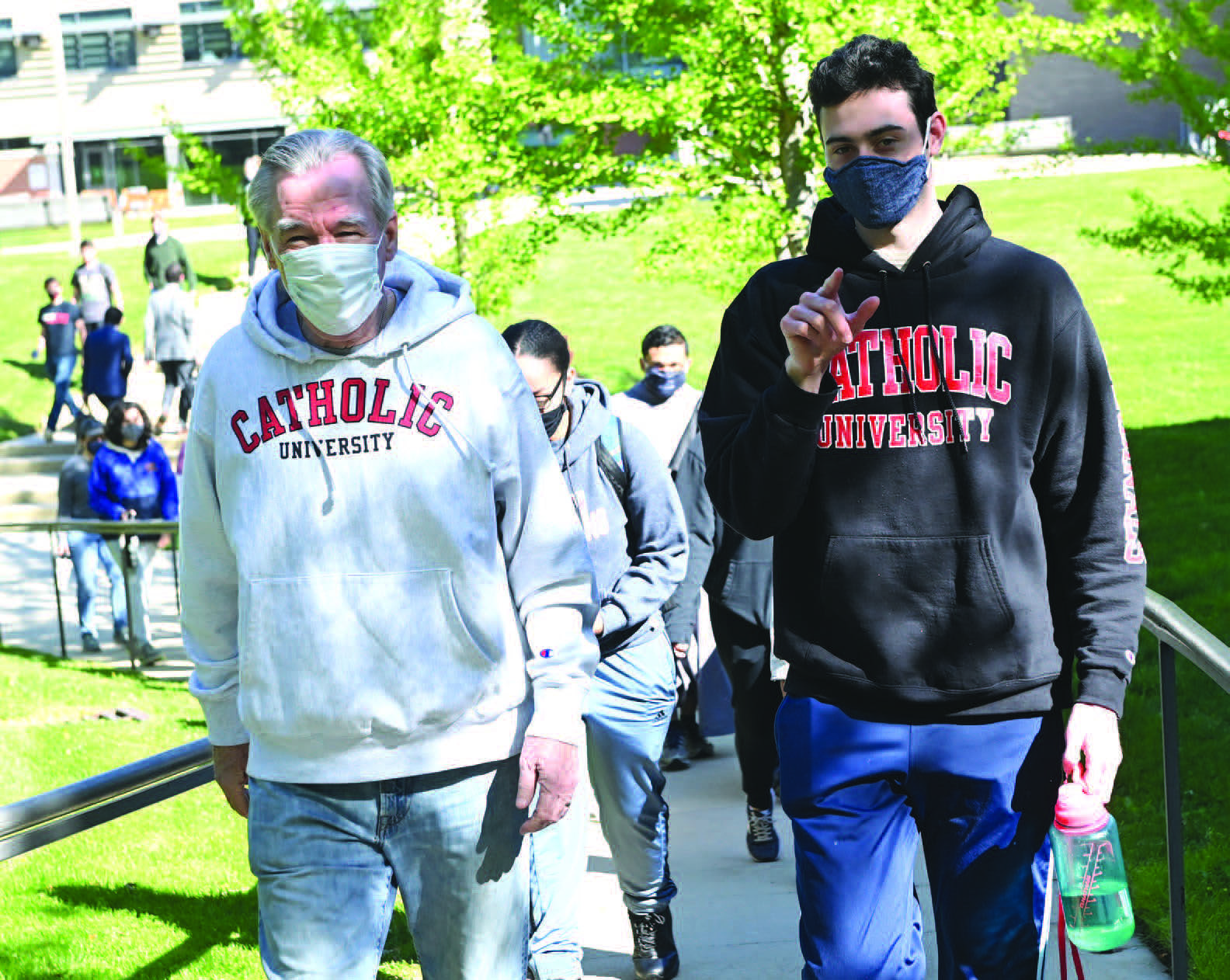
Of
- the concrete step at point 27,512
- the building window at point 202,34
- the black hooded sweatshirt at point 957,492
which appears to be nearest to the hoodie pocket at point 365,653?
the black hooded sweatshirt at point 957,492

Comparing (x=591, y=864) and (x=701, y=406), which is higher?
(x=701, y=406)

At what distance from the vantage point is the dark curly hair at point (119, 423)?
423 inches

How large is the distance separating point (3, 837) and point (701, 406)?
156cm

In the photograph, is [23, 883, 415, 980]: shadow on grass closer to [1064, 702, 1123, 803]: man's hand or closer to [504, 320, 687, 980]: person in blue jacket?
[504, 320, 687, 980]: person in blue jacket

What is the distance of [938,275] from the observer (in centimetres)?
260

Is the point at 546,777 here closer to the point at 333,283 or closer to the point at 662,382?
the point at 333,283

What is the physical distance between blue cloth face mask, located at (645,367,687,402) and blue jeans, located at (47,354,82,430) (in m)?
13.4

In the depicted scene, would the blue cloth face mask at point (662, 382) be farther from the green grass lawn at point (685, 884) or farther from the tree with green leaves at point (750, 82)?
the tree with green leaves at point (750, 82)

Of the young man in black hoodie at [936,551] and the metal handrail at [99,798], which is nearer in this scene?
the young man in black hoodie at [936,551]

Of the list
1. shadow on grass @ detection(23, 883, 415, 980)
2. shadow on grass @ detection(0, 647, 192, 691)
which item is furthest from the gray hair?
shadow on grass @ detection(0, 647, 192, 691)

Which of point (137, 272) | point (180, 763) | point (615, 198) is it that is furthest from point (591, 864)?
point (137, 272)

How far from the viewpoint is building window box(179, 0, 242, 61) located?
171ft

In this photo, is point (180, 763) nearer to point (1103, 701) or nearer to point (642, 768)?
point (642, 768)

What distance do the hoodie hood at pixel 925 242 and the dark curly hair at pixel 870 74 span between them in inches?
6.5
